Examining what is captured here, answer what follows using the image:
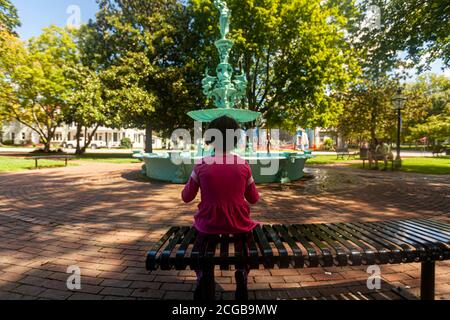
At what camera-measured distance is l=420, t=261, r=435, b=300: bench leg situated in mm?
2361

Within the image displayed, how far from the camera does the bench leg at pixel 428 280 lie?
236 centimetres

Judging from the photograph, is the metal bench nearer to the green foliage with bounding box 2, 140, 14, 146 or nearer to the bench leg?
the bench leg

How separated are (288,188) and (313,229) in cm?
595

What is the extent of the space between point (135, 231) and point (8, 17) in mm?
25185

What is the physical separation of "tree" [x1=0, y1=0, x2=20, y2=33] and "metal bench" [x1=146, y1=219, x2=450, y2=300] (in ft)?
81.6

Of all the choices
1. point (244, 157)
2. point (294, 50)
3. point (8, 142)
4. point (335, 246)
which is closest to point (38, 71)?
point (294, 50)

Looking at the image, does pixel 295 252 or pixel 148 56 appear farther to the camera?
pixel 148 56

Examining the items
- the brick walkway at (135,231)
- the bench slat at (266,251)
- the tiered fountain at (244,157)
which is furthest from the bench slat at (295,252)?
the tiered fountain at (244,157)

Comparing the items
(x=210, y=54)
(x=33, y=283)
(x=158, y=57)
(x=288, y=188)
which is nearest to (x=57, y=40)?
(x=158, y=57)

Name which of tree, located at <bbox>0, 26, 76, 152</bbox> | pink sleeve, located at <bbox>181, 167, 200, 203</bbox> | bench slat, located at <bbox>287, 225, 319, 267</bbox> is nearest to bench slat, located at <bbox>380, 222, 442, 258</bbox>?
bench slat, located at <bbox>287, 225, 319, 267</bbox>

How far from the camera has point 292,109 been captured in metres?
18.7

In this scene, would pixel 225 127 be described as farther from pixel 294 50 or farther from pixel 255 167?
pixel 294 50

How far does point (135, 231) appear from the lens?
4316mm
